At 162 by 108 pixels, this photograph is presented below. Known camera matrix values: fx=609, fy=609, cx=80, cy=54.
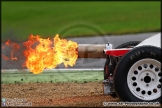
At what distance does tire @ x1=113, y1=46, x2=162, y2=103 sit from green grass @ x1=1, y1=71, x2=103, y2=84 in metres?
4.36

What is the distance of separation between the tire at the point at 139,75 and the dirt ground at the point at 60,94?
2.65 feet

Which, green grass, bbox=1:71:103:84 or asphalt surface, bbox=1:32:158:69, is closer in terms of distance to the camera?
green grass, bbox=1:71:103:84

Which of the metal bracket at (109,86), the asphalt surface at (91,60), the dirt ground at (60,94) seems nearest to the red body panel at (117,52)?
the metal bracket at (109,86)

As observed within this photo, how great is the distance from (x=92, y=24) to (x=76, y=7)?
9465mm

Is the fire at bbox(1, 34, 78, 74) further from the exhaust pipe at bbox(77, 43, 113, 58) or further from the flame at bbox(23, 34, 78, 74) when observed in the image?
the exhaust pipe at bbox(77, 43, 113, 58)

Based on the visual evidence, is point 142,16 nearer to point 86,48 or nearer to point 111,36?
point 111,36

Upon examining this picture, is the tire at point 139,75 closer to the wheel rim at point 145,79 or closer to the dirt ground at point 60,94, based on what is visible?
the wheel rim at point 145,79

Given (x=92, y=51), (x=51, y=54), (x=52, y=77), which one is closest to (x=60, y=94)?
(x=51, y=54)

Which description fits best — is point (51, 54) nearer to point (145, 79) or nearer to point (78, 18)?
point (145, 79)

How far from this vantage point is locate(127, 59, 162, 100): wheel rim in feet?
33.6

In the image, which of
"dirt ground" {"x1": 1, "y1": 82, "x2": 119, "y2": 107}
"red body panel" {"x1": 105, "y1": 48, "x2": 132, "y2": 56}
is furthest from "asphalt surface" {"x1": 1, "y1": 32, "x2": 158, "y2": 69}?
"red body panel" {"x1": 105, "y1": 48, "x2": 132, "y2": 56}

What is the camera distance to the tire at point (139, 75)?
10.1 metres

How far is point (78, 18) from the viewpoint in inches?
1382

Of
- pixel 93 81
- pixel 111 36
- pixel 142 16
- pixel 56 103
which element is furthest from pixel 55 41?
pixel 142 16
